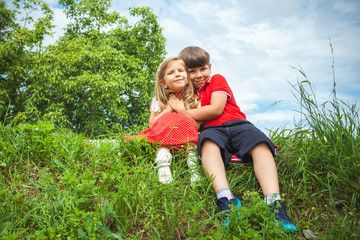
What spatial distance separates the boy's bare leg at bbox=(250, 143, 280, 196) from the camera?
7.11 ft

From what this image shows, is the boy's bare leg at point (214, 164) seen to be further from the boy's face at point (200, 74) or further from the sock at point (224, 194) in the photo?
the boy's face at point (200, 74)

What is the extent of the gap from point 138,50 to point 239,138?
13.2 metres

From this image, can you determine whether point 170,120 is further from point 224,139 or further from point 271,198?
point 271,198

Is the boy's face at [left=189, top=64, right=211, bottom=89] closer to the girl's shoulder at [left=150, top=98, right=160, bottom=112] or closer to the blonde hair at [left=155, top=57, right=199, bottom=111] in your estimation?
the blonde hair at [left=155, top=57, right=199, bottom=111]

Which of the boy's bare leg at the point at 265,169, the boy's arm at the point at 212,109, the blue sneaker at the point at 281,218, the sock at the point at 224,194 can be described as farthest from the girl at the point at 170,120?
the blue sneaker at the point at 281,218

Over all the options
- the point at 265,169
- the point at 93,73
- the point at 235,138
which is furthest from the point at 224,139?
the point at 93,73

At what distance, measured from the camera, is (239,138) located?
249cm

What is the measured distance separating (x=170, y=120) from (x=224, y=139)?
0.56 m

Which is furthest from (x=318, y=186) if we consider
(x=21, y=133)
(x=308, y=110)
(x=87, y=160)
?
(x=21, y=133)

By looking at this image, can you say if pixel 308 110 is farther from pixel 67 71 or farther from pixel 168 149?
pixel 67 71

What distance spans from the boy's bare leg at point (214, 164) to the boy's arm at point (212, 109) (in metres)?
0.33

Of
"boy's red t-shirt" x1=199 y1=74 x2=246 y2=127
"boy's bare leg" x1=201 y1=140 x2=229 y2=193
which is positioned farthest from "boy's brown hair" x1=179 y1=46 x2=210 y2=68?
"boy's bare leg" x1=201 y1=140 x2=229 y2=193

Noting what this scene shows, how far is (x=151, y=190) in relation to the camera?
210cm

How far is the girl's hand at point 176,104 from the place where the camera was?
9.16 ft
